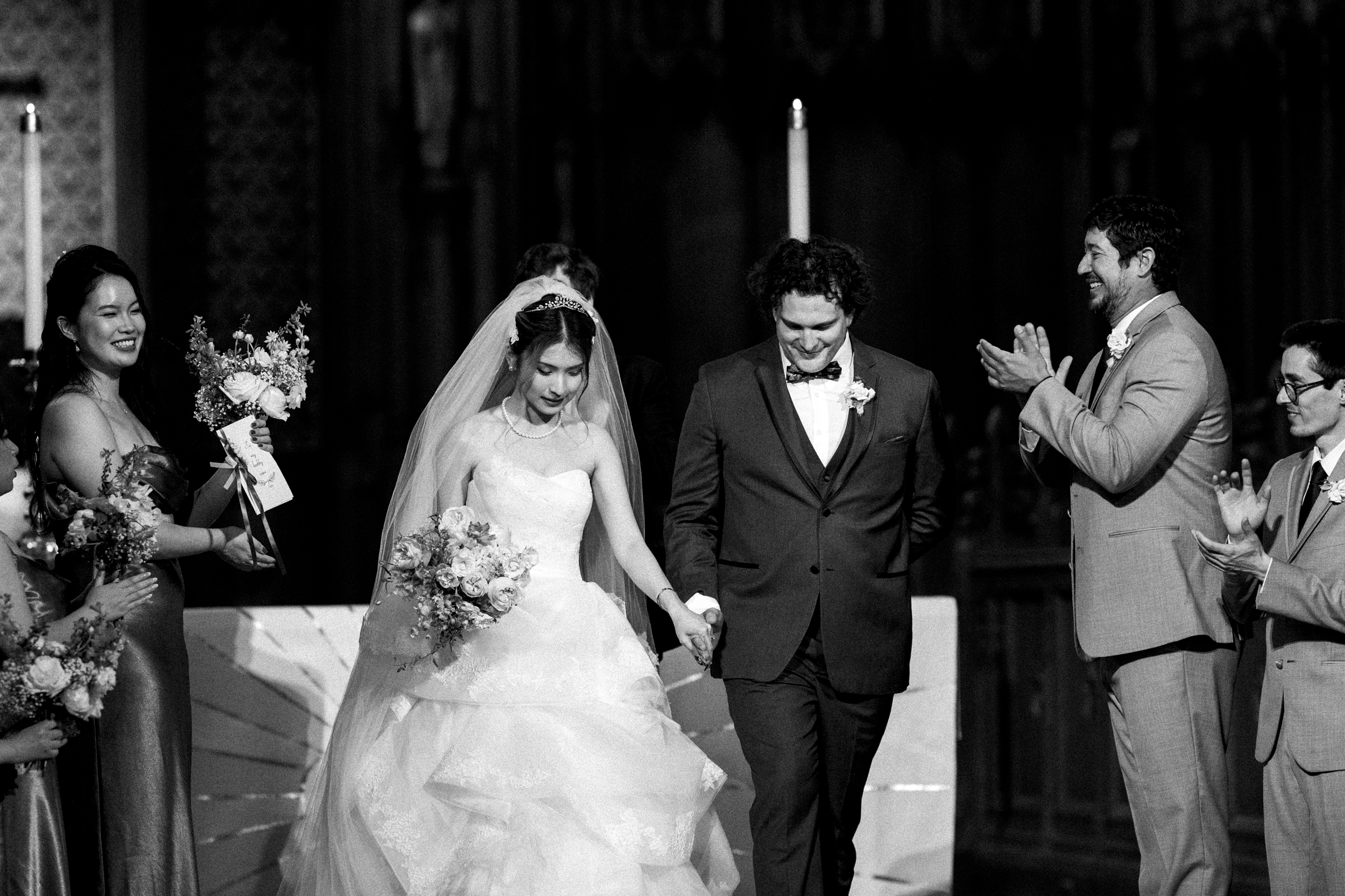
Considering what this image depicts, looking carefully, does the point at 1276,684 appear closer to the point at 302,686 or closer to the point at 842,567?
the point at 842,567

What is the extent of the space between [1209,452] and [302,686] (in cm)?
261

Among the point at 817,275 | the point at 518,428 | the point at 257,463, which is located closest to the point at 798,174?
the point at 817,275

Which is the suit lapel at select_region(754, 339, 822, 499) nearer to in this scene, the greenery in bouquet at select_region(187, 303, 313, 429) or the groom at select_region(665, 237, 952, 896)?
the groom at select_region(665, 237, 952, 896)

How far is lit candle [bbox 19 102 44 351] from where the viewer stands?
4285 millimetres

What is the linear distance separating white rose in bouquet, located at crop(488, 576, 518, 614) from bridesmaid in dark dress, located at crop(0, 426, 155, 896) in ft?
2.47

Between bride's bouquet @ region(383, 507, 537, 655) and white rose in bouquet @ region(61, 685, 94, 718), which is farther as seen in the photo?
bride's bouquet @ region(383, 507, 537, 655)

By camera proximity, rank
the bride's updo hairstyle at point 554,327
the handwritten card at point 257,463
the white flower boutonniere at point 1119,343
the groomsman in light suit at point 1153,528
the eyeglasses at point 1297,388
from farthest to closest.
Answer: the bride's updo hairstyle at point 554,327, the handwritten card at point 257,463, the white flower boutonniere at point 1119,343, the groomsman in light suit at point 1153,528, the eyeglasses at point 1297,388

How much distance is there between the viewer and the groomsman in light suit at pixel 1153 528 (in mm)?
Answer: 3898

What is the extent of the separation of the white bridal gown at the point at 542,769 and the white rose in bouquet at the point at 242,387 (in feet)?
2.13

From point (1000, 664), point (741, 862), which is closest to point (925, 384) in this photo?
point (741, 862)

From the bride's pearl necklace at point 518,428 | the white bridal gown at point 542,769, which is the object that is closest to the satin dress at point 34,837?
the white bridal gown at point 542,769

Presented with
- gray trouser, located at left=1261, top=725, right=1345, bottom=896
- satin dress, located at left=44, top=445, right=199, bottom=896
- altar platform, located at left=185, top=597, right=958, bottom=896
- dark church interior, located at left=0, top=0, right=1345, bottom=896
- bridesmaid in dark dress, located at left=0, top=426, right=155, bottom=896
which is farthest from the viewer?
dark church interior, located at left=0, top=0, right=1345, bottom=896

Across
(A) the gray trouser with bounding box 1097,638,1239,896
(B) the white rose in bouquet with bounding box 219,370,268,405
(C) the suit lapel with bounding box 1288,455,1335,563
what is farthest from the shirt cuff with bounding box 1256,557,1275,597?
(B) the white rose in bouquet with bounding box 219,370,268,405

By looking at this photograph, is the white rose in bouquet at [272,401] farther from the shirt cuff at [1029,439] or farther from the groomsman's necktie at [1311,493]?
the groomsman's necktie at [1311,493]
